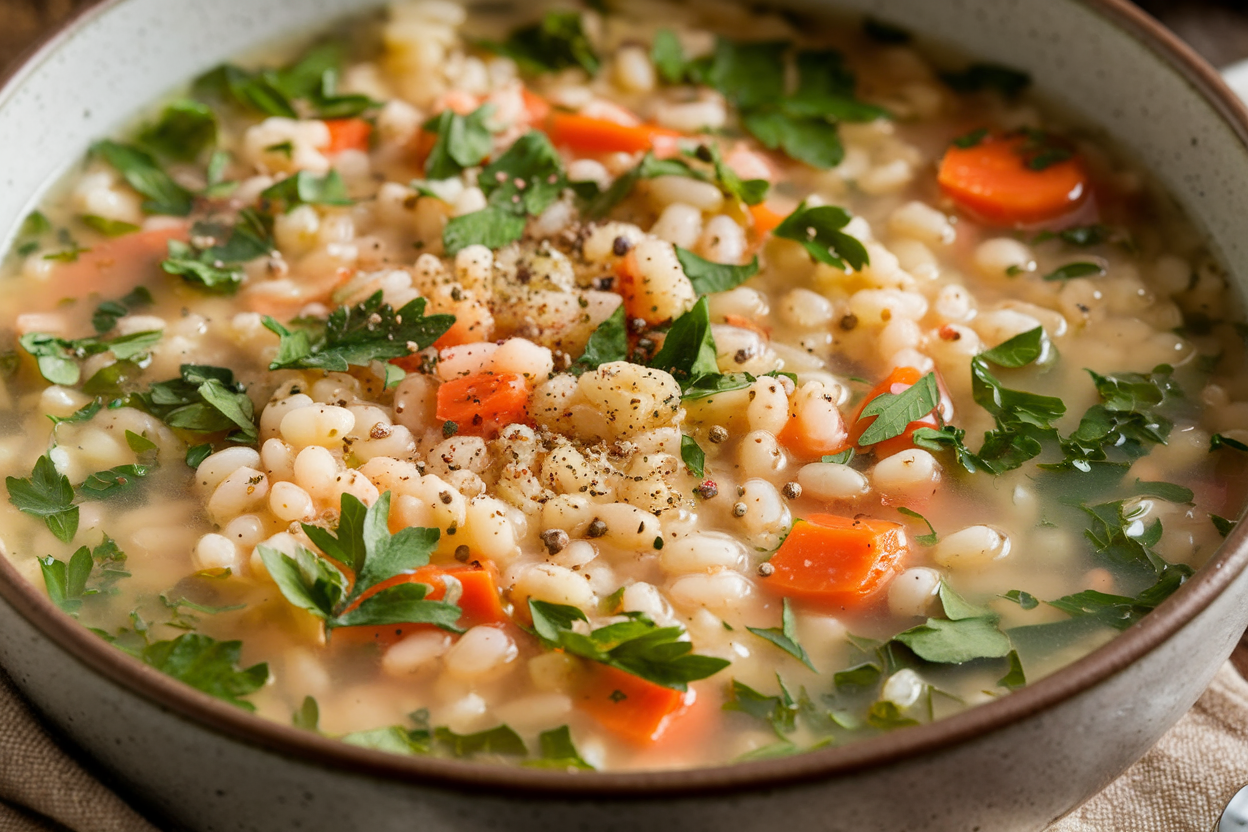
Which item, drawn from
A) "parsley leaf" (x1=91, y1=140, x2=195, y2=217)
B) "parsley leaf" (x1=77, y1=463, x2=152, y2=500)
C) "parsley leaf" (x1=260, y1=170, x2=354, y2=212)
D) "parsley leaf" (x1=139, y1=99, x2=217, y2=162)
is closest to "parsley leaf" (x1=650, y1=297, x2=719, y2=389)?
"parsley leaf" (x1=260, y1=170, x2=354, y2=212)

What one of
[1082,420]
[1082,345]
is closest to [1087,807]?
[1082,420]

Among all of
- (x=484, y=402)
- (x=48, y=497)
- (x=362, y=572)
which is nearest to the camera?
(x=362, y=572)

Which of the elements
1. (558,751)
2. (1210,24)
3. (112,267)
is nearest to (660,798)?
(558,751)

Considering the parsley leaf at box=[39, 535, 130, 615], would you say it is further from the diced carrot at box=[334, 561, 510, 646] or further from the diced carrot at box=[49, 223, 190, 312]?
the diced carrot at box=[49, 223, 190, 312]

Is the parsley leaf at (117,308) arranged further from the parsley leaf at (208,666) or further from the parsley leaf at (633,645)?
the parsley leaf at (633,645)

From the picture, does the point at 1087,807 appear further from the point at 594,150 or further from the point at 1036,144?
the point at 594,150

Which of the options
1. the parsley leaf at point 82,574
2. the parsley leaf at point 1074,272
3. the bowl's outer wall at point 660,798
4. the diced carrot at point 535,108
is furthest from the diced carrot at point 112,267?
the parsley leaf at point 1074,272

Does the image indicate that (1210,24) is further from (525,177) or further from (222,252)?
(222,252)
